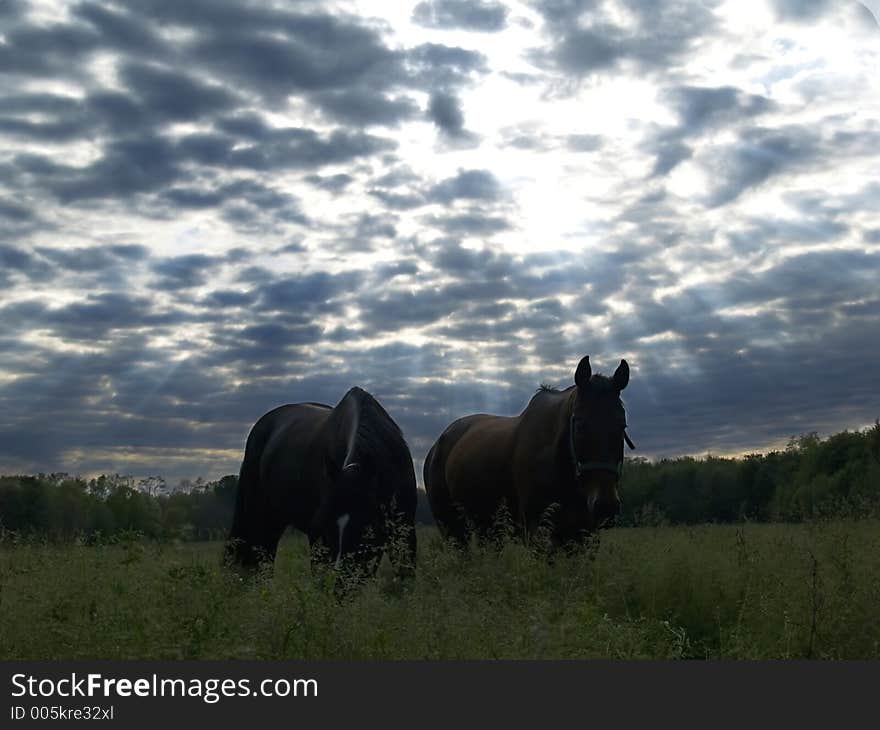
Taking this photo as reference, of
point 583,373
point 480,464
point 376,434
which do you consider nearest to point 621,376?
point 583,373

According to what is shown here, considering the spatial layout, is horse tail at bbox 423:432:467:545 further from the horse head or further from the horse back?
the horse head

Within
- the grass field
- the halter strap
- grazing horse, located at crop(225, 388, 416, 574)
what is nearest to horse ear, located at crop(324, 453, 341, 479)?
grazing horse, located at crop(225, 388, 416, 574)

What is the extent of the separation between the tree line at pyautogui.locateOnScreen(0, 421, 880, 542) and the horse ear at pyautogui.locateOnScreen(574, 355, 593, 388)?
3103 millimetres

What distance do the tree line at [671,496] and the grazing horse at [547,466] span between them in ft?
3.92

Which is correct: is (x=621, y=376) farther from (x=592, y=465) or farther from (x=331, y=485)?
(x=331, y=485)

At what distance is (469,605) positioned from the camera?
6.68m

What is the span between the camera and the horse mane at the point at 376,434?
8180 mm

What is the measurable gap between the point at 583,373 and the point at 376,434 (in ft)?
8.15

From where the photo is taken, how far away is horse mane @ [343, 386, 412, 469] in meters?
8.18

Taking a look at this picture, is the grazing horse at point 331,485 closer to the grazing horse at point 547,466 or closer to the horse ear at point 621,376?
the grazing horse at point 547,466

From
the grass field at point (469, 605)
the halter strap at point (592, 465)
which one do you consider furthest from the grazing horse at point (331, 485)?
the halter strap at point (592, 465)

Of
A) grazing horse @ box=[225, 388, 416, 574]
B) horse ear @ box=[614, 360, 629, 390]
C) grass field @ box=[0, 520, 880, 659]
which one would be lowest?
grass field @ box=[0, 520, 880, 659]

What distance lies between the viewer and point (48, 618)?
6.24 metres

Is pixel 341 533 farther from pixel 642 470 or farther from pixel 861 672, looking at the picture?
pixel 642 470
